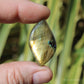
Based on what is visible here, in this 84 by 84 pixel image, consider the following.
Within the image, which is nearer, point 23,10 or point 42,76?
point 42,76

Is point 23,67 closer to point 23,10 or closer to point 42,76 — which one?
point 42,76

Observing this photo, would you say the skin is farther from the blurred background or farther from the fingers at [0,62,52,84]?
the blurred background

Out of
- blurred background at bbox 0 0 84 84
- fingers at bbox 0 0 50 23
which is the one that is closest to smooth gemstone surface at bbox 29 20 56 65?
fingers at bbox 0 0 50 23

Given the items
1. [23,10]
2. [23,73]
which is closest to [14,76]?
[23,73]

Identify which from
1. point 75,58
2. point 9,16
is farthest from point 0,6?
point 75,58

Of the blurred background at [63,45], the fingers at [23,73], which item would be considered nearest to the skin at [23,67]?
the fingers at [23,73]
